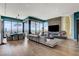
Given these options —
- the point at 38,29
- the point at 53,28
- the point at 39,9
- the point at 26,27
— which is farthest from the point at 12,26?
the point at 53,28

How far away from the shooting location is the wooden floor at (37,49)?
9.89 ft

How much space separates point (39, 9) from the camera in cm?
317

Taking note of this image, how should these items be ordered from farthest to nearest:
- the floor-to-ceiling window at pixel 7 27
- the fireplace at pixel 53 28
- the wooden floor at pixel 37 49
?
the fireplace at pixel 53 28
the floor-to-ceiling window at pixel 7 27
the wooden floor at pixel 37 49

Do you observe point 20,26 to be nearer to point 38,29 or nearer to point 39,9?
point 38,29

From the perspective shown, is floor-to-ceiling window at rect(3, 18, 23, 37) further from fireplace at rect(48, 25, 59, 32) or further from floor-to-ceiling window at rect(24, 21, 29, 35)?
fireplace at rect(48, 25, 59, 32)

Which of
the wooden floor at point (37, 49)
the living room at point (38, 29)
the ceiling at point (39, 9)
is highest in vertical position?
the ceiling at point (39, 9)

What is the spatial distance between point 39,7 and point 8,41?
4.78 feet

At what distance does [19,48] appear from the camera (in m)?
3.19

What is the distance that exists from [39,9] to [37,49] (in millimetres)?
1259

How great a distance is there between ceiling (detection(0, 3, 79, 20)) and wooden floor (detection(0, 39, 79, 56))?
924mm

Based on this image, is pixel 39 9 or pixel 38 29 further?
pixel 38 29

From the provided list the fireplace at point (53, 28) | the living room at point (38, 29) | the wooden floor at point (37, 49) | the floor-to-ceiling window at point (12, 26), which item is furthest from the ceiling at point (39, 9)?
the wooden floor at point (37, 49)

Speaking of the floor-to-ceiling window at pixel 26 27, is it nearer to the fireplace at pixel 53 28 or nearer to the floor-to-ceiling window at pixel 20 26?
the floor-to-ceiling window at pixel 20 26

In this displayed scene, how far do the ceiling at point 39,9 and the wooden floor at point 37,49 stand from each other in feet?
3.03
